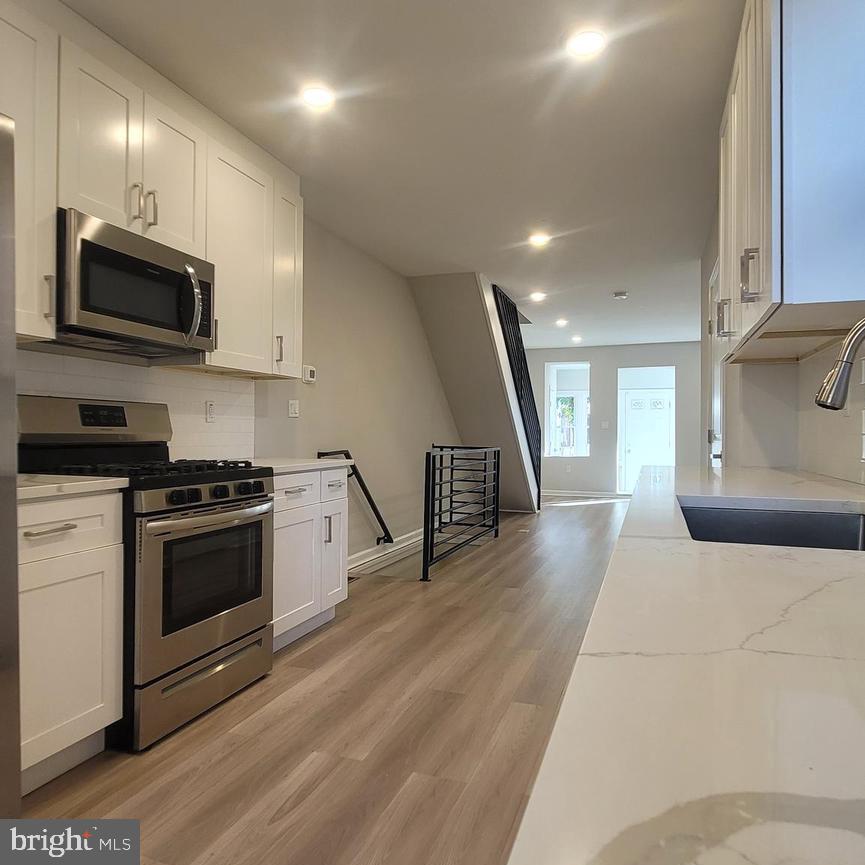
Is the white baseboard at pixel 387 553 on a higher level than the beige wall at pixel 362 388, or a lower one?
lower

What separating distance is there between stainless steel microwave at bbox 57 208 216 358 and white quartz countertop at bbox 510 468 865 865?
2.00 m

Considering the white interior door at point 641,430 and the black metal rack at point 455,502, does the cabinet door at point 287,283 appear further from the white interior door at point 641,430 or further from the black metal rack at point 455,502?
the white interior door at point 641,430

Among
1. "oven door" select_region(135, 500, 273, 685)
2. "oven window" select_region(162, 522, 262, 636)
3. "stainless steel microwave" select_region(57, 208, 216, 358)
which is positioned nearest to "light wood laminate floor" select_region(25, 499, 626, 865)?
"oven door" select_region(135, 500, 273, 685)

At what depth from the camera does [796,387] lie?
2.94 m

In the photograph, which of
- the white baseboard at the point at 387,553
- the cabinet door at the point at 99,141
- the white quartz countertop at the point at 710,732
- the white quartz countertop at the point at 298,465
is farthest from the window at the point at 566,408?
the white quartz countertop at the point at 710,732

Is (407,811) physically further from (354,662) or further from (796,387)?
(796,387)

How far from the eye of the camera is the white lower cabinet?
2877 mm

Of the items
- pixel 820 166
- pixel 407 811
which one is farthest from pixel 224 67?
pixel 407 811

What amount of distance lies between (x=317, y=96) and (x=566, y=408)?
8.83m

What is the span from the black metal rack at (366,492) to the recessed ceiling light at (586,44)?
285 cm

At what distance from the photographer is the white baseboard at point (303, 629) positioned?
9.76 feet

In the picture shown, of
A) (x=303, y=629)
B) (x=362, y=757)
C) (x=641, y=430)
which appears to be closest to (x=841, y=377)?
(x=362, y=757)

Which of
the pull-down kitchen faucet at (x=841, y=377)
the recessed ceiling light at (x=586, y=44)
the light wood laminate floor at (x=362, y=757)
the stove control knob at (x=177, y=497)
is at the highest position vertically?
the recessed ceiling light at (x=586, y=44)

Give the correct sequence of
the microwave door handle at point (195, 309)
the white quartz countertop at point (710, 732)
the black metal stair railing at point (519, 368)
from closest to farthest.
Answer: the white quartz countertop at point (710, 732) → the microwave door handle at point (195, 309) → the black metal stair railing at point (519, 368)
